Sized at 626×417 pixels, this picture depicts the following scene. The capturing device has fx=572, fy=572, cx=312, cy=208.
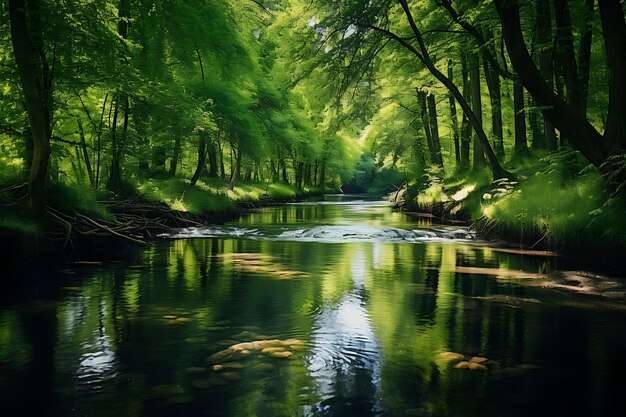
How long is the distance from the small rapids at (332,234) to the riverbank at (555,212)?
4.78 ft

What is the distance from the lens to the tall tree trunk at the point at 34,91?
12.2m

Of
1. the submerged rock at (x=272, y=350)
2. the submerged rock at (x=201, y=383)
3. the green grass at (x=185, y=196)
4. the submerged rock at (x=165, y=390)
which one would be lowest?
the submerged rock at (x=165, y=390)

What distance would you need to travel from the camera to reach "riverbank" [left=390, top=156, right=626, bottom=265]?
1171 centimetres

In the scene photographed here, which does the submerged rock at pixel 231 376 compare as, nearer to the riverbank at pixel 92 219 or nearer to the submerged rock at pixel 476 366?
the submerged rock at pixel 476 366

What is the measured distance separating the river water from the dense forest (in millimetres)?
2634

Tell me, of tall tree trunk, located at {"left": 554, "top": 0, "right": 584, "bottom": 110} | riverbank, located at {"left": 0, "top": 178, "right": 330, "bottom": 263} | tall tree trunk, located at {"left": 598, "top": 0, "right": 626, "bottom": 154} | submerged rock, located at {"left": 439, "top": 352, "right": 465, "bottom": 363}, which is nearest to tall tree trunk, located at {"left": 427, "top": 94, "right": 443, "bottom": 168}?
riverbank, located at {"left": 0, "top": 178, "right": 330, "bottom": 263}

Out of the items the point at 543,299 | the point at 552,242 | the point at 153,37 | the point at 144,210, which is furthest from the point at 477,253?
the point at 153,37

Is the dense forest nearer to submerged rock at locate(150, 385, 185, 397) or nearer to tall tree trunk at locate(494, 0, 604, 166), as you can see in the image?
tall tree trunk at locate(494, 0, 604, 166)

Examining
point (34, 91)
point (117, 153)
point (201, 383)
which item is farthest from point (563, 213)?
point (117, 153)

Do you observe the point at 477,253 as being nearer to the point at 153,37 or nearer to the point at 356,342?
the point at 356,342

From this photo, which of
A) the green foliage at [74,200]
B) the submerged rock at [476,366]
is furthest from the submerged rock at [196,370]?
the green foliage at [74,200]

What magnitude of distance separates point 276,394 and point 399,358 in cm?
167

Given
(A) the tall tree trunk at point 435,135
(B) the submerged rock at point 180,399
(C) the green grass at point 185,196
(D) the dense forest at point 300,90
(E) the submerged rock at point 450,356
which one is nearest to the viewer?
(B) the submerged rock at point 180,399

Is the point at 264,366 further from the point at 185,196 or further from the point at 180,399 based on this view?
the point at 185,196
